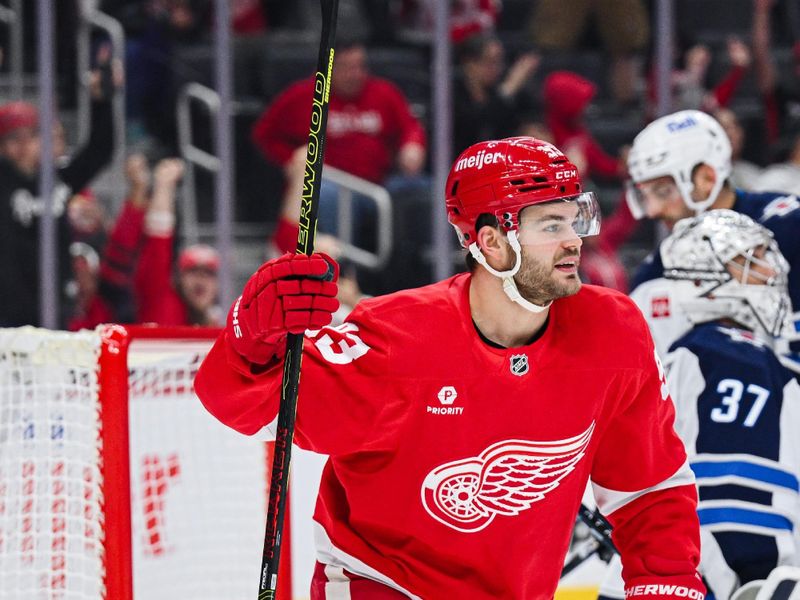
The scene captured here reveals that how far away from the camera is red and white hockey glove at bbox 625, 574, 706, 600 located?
2.21m

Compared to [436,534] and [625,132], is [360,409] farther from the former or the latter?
[625,132]

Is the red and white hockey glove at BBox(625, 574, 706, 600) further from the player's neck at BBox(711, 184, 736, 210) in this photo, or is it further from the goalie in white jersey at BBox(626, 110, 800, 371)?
the player's neck at BBox(711, 184, 736, 210)

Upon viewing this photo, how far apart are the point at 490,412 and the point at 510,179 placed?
0.36 meters

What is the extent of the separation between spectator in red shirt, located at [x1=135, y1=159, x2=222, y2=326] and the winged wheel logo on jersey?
2597 millimetres

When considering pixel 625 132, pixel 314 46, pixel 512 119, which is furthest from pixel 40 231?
pixel 625 132

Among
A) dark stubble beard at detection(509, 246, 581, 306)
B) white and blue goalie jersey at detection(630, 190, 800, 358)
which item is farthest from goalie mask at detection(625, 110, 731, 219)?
dark stubble beard at detection(509, 246, 581, 306)

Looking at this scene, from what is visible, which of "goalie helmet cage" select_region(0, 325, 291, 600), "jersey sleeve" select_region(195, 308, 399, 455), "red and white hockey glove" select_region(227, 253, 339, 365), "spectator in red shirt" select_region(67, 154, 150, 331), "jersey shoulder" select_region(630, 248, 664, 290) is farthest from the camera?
"spectator in red shirt" select_region(67, 154, 150, 331)

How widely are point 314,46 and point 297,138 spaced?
589 mm

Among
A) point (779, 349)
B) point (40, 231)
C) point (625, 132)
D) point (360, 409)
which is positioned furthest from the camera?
point (625, 132)

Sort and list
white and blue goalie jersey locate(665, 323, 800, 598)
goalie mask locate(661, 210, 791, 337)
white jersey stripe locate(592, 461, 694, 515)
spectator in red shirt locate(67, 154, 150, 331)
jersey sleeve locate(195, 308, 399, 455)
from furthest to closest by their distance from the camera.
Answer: spectator in red shirt locate(67, 154, 150, 331), goalie mask locate(661, 210, 791, 337), white and blue goalie jersey locate(665, 323, 800, 598), white jersey stripe locate(592, 461, 694, 515), jersey sleeve locate(195, 308, 399, 455)

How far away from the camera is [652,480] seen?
7.38 feet

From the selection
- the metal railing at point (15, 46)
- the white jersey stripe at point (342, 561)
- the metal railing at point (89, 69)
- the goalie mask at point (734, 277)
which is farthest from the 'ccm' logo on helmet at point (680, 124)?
the metal railing at point (15, 46)

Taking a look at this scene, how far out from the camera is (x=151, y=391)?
2.82m

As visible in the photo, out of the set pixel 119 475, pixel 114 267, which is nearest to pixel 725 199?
pixel 119 475
